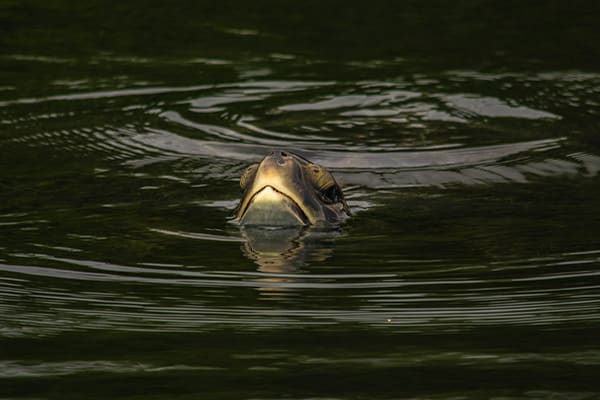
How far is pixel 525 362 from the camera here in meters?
3.81

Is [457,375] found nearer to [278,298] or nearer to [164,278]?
[278,298]

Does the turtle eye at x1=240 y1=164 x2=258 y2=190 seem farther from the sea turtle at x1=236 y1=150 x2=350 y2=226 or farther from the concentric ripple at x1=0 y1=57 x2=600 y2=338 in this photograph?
the concentric ripple at x1=0 y1=57 x2=600 y2=338

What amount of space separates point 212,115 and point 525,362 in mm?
6163

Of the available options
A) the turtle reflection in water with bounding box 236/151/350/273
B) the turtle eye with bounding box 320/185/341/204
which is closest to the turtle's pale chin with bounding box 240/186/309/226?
the turtle reflection in water with bounding box 236/151/350/273

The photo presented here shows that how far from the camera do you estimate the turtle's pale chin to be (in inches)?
246

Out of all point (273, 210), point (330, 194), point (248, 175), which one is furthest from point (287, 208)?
point (330, 194)

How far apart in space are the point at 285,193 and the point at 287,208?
0.29ft

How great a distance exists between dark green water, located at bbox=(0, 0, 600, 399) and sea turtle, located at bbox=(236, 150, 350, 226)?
0.16 m

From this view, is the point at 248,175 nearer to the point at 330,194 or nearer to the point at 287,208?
the point at 287,208

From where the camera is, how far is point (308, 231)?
630 cm

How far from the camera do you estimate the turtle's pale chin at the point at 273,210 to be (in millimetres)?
6242

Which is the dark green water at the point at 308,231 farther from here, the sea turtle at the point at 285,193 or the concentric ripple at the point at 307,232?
the sea turtle at the point at 285,193

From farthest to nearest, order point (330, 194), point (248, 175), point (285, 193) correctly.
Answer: point (330, 194) → point (248, 175) → point (285, 193)

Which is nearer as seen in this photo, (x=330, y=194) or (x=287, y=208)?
(x=287, y=208)
